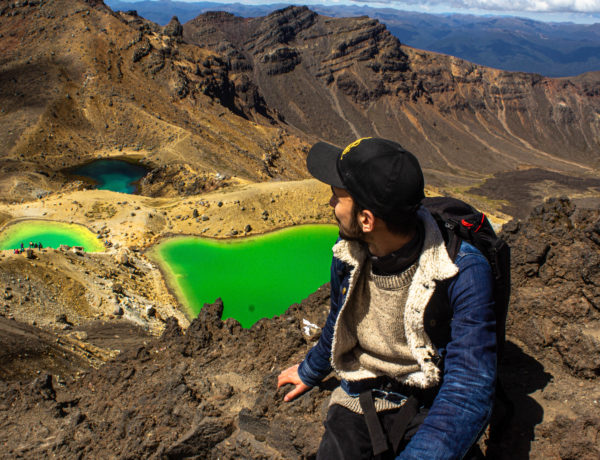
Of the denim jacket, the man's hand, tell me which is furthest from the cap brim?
the man's hand

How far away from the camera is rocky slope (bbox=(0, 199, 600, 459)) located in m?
4.32

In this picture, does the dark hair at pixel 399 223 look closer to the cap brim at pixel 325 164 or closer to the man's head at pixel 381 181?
the man's head at pixel 381 181

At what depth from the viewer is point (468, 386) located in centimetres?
255

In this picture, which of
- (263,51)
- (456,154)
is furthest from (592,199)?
(263,51)

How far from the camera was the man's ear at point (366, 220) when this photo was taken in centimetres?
267

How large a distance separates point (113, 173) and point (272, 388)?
35950 millimetres

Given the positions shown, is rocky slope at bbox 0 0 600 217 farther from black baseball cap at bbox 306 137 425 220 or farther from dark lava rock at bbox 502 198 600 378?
black baseball cap at bbox 306 137 425 220

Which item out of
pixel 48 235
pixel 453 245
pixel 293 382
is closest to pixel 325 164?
pixel 453 245

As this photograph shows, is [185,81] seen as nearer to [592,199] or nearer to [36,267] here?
[36,267]

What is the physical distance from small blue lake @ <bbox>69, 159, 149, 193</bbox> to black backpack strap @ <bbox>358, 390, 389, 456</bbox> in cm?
3321

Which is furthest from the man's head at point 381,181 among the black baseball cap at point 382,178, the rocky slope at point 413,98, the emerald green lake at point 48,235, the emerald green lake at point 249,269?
the rocky slope at point 413,98

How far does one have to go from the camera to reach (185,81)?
51.4 m

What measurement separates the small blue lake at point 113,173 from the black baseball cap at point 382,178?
3361 centimetres

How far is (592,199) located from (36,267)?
65922 mm
